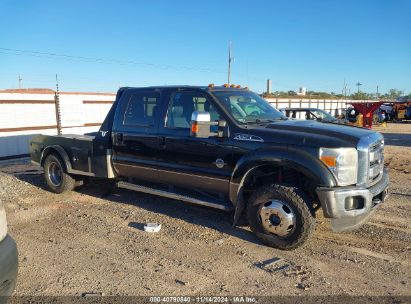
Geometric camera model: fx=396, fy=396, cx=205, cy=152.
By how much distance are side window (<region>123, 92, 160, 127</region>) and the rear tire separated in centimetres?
183

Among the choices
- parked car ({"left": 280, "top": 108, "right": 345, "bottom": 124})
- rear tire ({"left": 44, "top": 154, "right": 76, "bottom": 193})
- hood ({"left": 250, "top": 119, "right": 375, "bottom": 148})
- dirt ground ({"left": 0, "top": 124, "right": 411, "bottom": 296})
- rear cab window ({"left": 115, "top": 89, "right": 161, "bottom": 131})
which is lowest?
dirt ground ({"left": 0, "top": 124, "right": 411, "bottom": 296})

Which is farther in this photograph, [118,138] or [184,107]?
[118,138]

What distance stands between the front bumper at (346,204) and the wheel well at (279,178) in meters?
0.43

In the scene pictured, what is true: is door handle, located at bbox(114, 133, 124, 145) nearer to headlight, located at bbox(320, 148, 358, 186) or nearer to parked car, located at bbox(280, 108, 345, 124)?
headlight, located at bbox(320, 148, 358, 186)

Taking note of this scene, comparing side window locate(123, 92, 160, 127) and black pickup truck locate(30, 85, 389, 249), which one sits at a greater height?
side window locate(123, 92, 160, 127)

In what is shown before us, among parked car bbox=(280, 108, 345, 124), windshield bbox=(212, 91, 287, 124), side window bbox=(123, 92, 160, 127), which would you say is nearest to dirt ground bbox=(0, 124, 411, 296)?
side window bbox=(123, 92, 160, 127)

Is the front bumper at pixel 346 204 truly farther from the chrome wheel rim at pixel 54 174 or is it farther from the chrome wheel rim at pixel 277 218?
the chrome wheel rim at pixel 54 174

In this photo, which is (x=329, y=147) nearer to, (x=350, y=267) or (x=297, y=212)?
(x=297, y=212)

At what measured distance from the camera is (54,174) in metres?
7.70

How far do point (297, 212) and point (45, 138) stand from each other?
17.2ft

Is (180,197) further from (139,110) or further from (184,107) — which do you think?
(139,110)

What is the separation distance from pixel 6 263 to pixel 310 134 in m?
3.38

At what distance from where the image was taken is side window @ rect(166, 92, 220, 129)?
219 inches

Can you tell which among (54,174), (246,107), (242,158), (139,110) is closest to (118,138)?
(139,110)
